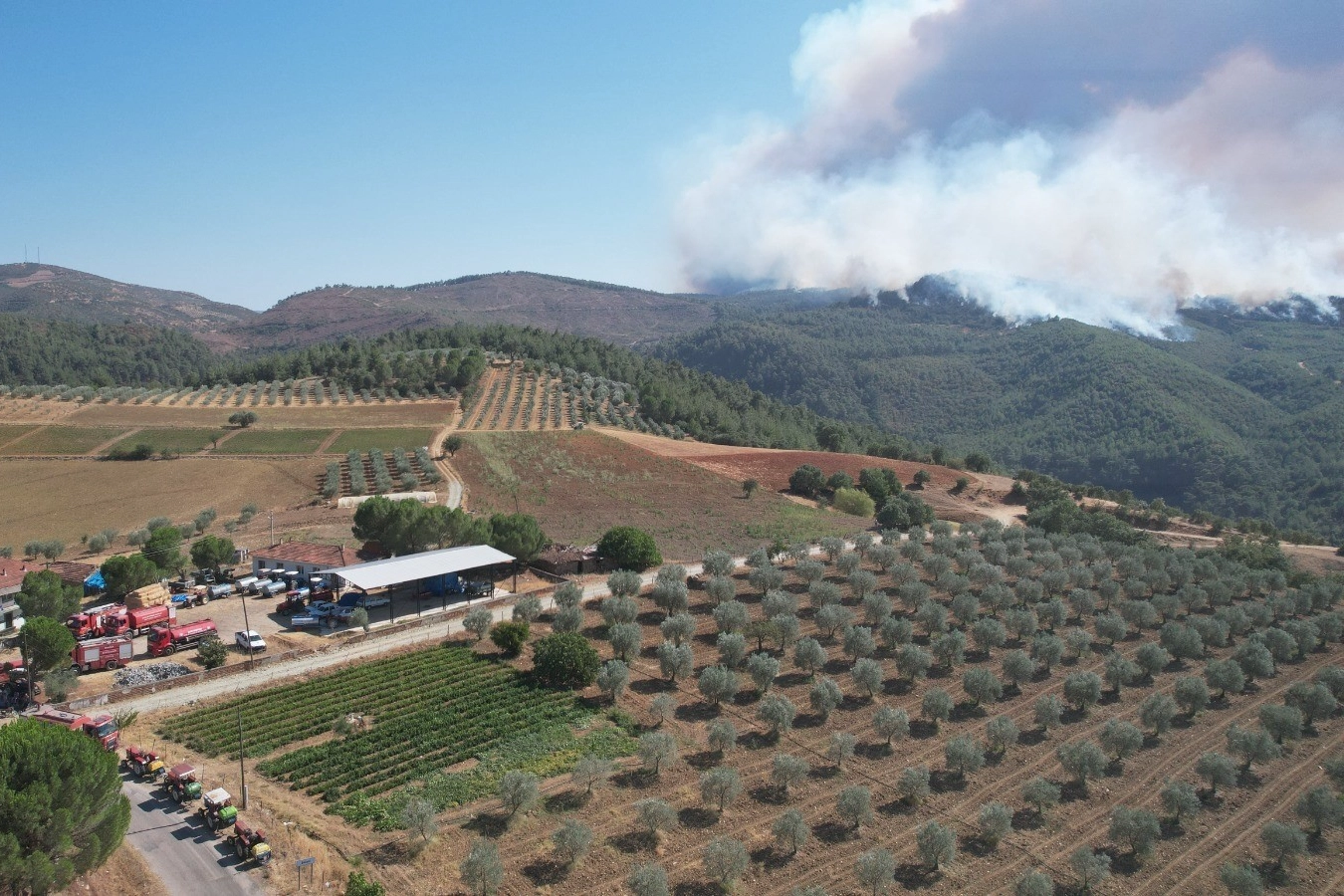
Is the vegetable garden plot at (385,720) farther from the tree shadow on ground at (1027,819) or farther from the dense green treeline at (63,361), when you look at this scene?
the dense green treeline at (63,361)

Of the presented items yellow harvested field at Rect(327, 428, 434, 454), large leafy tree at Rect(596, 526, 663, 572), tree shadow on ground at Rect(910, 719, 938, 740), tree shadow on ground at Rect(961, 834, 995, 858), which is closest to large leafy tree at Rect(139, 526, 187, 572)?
large leafy tree at Rect(596, 526, 663, 572)

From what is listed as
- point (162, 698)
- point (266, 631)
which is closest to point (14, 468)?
point (266, 631)

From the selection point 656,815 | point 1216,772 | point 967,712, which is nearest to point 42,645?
point 656,815

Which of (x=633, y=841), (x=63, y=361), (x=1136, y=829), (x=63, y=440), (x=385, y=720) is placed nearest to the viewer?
(x=633, y=841)

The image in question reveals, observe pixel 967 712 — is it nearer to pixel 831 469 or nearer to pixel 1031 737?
pixel 1031 737

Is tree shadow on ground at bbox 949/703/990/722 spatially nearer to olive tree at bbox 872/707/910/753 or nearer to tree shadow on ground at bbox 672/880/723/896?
olive tree at bbox 872/707/910/753

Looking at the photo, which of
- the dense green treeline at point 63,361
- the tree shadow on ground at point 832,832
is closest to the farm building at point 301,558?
the tree shadow on ground at point 832,832
